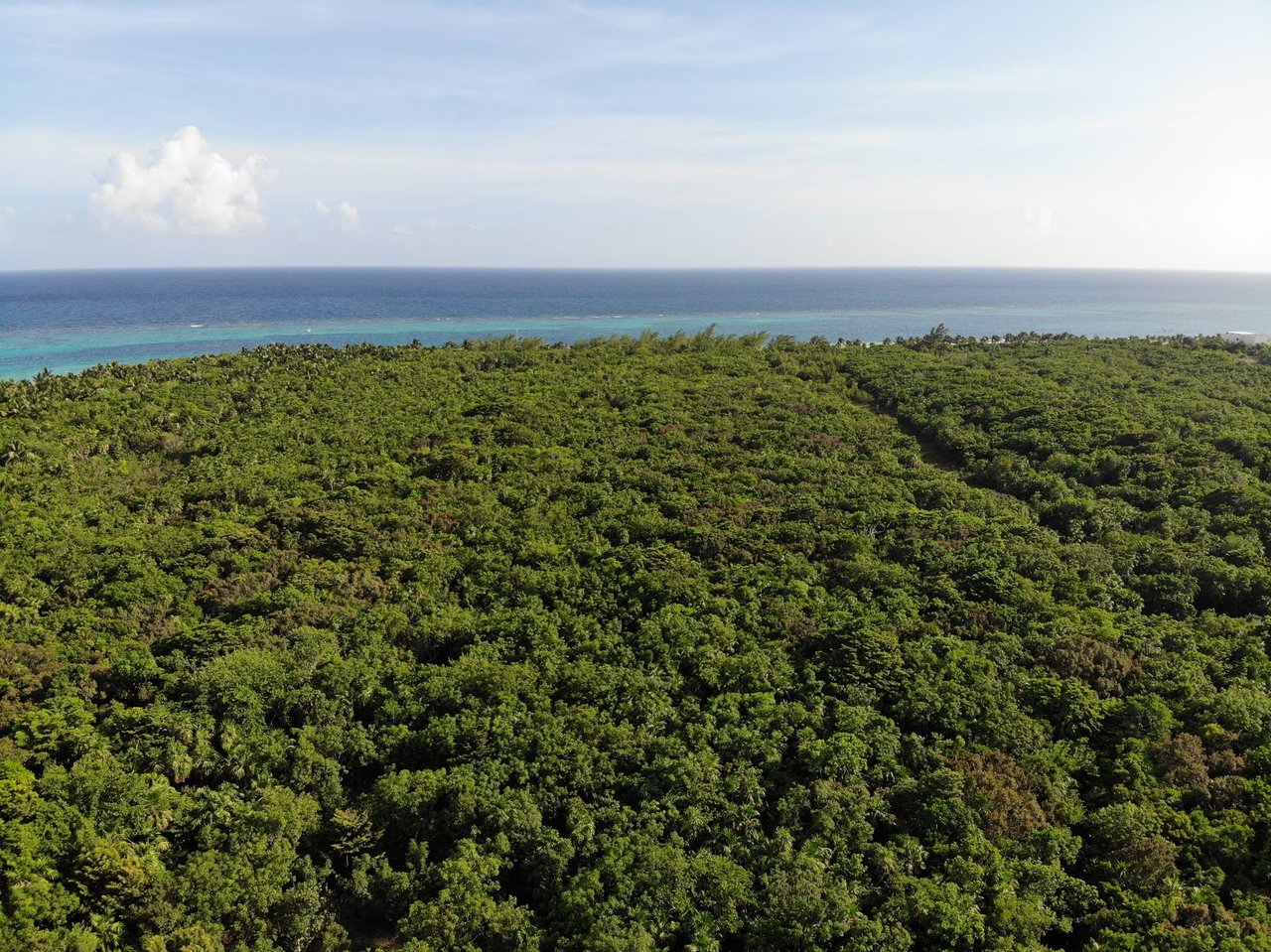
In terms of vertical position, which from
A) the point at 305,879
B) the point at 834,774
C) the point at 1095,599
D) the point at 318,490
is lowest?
the point at 305,879

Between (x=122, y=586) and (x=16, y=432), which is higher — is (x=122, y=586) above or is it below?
below

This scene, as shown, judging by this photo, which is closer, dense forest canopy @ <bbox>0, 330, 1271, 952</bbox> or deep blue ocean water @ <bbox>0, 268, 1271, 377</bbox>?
dense forest canopy @ <bbox>0, 330, 1271, 952</bbox>

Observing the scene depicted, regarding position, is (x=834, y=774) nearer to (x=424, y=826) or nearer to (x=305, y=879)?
(x=424, y=826)

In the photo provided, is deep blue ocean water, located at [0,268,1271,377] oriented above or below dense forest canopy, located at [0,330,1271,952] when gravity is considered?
above

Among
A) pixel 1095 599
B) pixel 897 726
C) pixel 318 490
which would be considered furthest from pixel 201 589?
pixel 1095 599

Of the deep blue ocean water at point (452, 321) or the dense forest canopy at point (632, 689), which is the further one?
Result: the deep blue ocean water at point (452, 321)

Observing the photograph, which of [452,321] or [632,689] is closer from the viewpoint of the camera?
[632,689]

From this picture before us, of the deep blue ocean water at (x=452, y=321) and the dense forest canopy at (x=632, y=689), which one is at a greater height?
the deep blue ocean water at (x=452, y=321)

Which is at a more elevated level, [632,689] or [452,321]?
[452,321]
